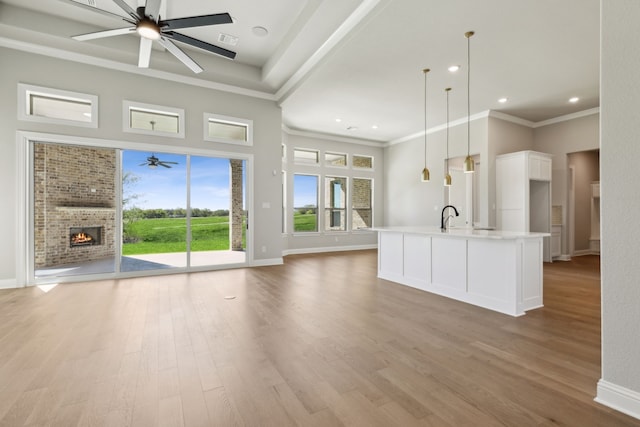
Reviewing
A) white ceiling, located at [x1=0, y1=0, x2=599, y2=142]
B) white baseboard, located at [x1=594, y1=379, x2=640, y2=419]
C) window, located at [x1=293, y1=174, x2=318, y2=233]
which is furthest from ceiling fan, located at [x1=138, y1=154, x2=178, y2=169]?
white baseboard, located at [x1=594, y1=379, x2=640, y2=419]

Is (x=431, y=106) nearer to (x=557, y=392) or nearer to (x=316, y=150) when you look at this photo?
(x=316, y=150)

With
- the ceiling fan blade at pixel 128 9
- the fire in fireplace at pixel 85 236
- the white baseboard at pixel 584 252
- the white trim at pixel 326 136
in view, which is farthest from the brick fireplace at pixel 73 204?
the white baseboard at pixel 584 252

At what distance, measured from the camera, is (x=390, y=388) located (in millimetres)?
1868

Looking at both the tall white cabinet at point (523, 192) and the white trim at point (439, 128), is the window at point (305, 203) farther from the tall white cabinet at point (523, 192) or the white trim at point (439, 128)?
the tall white cabinet at point (523, 192)

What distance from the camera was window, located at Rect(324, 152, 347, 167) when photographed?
894cm

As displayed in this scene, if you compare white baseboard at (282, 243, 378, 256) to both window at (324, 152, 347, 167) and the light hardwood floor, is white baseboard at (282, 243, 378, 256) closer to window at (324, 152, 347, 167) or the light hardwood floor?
window at (324, 152, 347, 167)

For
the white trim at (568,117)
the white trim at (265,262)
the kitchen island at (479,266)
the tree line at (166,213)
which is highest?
the white trim at (568,117)

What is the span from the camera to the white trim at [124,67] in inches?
Answer: 173

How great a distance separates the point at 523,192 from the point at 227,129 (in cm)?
663

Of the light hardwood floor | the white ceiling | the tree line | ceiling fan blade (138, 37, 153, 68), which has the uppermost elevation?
the white ceiling

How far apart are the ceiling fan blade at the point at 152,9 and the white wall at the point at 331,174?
5045mm

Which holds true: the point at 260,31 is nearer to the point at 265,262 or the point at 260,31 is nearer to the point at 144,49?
the point at 144,49

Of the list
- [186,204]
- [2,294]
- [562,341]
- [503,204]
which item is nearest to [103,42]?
[186,204]

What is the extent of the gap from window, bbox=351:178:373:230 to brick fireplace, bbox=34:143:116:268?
642 cm
